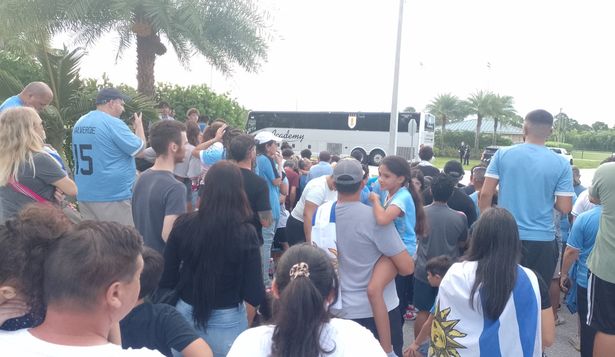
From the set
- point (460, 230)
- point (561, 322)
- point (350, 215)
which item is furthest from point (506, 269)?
point (561, 322)

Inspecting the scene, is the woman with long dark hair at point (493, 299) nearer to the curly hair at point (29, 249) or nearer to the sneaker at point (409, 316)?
the curly hair at point (29, 249)

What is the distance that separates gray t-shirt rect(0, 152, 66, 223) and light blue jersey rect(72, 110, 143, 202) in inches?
33.3

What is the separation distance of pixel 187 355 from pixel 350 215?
150 centimetres

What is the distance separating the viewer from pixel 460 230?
16.1ft

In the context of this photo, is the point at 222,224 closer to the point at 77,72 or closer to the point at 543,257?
the point at 543,257

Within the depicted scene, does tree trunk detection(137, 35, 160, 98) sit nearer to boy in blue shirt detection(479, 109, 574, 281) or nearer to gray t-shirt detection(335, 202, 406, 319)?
boy in blue shirt detection(479, 109, 574, 281)

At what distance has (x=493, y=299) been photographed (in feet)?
9.09

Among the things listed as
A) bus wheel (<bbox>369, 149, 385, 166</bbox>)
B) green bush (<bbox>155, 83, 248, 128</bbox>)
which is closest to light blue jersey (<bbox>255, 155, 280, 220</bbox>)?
green bush (<bbox>155, 83, 248, 128</bbox>)

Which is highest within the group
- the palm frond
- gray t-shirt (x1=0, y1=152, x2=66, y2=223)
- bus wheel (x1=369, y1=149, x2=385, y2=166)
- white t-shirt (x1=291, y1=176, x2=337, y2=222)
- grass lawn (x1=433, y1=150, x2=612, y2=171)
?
the palm frond

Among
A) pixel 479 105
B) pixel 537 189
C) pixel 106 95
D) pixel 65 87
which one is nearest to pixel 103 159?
pixel 106 95

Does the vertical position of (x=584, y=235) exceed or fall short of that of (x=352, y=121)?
it falls short

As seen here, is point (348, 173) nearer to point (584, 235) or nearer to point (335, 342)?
point (335, 342)

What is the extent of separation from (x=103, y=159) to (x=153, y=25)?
823 centimetres

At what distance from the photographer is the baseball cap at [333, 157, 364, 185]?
3.46 meters
